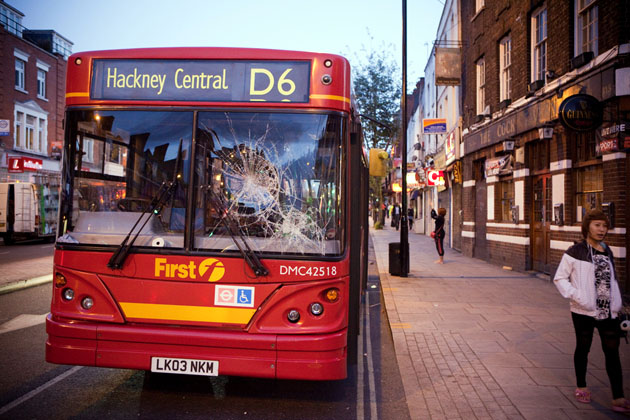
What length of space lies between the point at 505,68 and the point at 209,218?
525 inches

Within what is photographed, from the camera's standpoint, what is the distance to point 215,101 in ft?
13.5

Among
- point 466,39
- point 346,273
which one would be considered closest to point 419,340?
point 346,273

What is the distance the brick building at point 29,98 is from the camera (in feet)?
93.0

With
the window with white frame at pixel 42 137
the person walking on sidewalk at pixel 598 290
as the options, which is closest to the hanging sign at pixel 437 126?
the person walking on sidewalk at pixel 598 290

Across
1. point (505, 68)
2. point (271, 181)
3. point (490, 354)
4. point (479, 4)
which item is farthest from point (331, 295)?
point (479, 4)

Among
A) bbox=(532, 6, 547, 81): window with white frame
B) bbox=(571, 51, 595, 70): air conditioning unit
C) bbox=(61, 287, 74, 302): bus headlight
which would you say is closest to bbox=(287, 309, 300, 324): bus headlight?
bbox=(61, 287, 74, 302): bus headlight

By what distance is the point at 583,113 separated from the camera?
8.83 m

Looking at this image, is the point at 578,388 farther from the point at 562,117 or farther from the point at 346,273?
the point at 562,117

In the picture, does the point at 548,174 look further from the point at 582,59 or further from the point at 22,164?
the point at 22,164

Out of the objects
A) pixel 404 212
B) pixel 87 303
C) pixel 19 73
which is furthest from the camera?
pixel 19 73

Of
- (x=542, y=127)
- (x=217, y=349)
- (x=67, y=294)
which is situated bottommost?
(x=217, y=349)

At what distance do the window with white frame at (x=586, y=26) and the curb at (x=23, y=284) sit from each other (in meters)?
12.1

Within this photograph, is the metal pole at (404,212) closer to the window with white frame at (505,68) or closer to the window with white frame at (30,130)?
the window with white frame at (505,68)

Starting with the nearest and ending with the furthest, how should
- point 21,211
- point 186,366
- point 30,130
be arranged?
point 186,366
point 21,211
point 30,130
